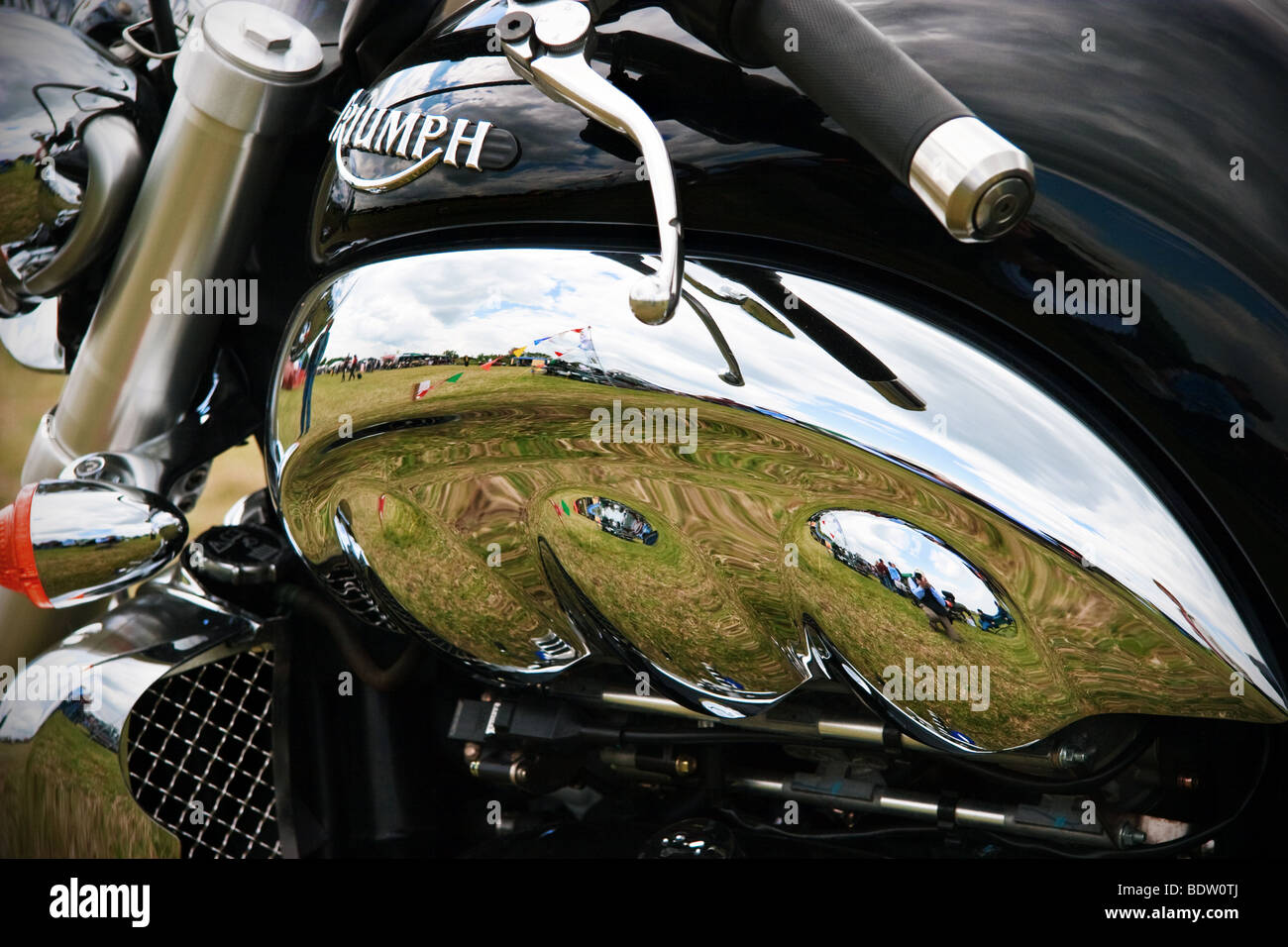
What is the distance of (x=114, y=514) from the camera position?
Result: 1340 millimetres

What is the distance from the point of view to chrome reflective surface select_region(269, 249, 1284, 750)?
932 millimetres

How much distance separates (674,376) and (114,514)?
704 millimetres

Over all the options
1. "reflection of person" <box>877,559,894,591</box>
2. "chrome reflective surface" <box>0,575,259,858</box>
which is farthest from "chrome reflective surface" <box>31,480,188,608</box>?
"reflection of person" <box>877,559,894,591</box>

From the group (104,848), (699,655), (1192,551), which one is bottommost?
(104,848)

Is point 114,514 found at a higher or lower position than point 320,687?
higher

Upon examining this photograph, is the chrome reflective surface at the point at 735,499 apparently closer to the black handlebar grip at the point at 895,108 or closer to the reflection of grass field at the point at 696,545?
the reflection of grass field at the point at 696,545

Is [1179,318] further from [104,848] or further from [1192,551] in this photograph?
[104,848]

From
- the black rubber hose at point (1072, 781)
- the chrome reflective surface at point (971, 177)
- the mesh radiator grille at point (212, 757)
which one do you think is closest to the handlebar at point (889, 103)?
the chrome reflective surface at point (971, 177)

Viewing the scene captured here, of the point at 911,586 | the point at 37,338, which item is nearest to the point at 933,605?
the point at 911,586

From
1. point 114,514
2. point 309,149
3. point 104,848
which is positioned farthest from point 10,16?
point 104,848

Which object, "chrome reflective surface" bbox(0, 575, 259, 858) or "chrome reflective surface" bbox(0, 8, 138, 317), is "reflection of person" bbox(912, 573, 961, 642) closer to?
"chrome reflective surface" bbox(0, 575, 259, 858)

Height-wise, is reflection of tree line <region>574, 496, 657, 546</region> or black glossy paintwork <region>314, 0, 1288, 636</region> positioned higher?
black glossy paintwork <region>314, 0, 1288, 636</region>

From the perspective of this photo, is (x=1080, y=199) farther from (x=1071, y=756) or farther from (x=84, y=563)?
(x=84, y=563)

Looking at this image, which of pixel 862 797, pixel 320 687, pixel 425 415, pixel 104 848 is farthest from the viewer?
pixel 320 687
